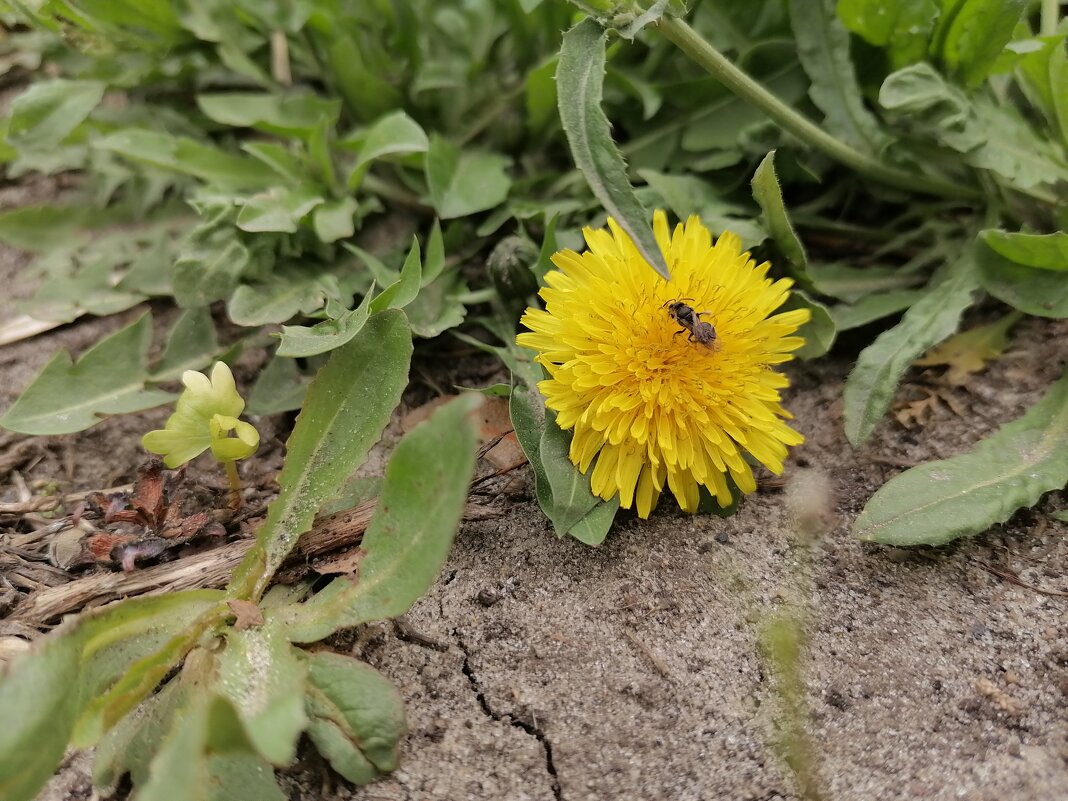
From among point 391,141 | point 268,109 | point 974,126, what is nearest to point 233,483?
point 391,141

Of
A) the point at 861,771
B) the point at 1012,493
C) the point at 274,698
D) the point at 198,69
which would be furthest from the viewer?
the point at 198,69

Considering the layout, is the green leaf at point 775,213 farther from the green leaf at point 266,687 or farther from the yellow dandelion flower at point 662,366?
the green leaf at point 266,687

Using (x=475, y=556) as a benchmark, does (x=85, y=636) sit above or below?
above

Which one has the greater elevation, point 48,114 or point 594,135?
point 594,135

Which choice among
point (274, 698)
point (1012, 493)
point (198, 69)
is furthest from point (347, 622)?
point (198, 69)

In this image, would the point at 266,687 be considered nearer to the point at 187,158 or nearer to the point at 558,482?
the point at 558,482

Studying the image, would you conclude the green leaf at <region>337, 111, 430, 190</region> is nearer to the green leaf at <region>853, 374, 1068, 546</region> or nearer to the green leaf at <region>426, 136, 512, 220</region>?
the green leaf at <region>426, 136, 512, 220</region>

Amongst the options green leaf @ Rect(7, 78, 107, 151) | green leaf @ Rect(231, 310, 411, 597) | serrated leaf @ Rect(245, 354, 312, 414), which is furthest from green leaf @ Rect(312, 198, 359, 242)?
green leaf @ Rect(7, 78, 107, 151)

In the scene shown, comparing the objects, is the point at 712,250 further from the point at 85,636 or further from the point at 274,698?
the point at 85,636
